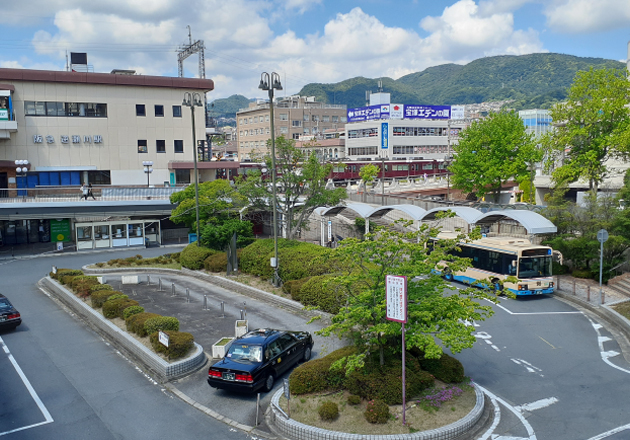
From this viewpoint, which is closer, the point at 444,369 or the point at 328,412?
the point at 328,412

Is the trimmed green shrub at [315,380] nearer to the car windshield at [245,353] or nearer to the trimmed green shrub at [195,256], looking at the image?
the car windshield at [245,353]

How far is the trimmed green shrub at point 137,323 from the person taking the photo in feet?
57.8

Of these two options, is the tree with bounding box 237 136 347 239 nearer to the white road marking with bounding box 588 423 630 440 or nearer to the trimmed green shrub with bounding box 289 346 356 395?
the trimmed green shrub with bounding box 289 346 356 395

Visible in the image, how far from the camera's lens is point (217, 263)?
98.1ft

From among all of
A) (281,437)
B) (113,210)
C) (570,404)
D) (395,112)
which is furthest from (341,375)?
(395,112)

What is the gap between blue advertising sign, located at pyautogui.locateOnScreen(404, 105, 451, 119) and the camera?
307ft

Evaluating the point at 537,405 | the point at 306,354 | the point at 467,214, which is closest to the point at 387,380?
the point at 537,405

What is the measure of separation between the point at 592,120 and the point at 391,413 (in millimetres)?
28995

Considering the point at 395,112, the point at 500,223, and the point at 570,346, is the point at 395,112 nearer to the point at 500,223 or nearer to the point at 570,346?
the point at 500,223

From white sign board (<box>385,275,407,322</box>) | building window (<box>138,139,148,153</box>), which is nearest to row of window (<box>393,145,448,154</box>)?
building window (<box>138,139,148,153</box>)

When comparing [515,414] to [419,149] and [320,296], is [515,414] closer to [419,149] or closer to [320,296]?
[320,296]

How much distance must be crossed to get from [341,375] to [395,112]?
8397 cm

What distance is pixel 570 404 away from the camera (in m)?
12.6

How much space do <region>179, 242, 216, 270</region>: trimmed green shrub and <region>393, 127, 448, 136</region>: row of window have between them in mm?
65678
